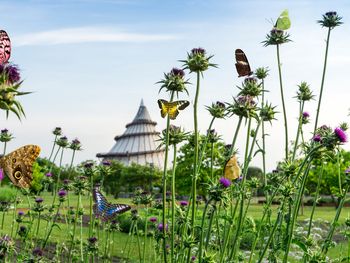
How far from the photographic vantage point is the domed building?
13762cm

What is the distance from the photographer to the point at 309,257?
20.9ft

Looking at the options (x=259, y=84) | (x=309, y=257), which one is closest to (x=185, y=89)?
(x=259, y=84)

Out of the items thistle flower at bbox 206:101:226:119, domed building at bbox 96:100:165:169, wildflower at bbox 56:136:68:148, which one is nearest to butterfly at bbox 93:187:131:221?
thistle flower at bbox 206:101:226:119

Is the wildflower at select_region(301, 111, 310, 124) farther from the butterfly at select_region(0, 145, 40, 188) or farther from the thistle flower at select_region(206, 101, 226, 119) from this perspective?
the butterfly at select_region(0, 145, 40, 188)

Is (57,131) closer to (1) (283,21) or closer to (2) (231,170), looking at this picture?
(1) (283,21)

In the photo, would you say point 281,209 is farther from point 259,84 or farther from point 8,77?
point 8,77

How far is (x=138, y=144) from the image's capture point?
14025cm

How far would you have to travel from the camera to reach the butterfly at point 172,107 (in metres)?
5.20

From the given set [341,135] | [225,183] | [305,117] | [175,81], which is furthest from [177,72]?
[305,117]

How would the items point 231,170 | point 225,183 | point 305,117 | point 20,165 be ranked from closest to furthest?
point 20,165
point 225,183
point 231,170
point 305,117

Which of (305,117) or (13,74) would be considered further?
(305,117)

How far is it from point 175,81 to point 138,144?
13492 cm

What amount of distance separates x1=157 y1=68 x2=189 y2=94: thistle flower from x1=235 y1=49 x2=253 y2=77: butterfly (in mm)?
657

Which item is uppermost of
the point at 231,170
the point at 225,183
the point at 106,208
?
the point at 231,170
